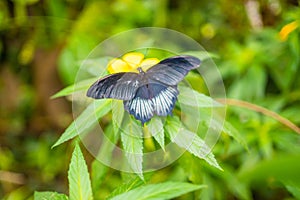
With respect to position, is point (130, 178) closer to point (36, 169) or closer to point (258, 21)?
point (36, 169)

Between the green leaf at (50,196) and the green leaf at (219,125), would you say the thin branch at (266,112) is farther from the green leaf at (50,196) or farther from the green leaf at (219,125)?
the green leaf at (50,196)

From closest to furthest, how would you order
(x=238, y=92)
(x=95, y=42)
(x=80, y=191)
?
1. (x=80, y=191)
2. (x=238, y=92)
3. (x=95, y=42)

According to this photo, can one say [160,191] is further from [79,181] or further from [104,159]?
[104,159]

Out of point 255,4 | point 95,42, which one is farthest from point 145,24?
point 255,4

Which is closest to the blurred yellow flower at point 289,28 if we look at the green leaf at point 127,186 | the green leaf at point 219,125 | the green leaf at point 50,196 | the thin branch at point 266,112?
the thin branch at point 266,112

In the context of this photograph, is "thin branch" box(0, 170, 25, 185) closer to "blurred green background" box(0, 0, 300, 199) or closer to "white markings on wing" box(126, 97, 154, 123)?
"blurred green background" box(0, 0, 300, 199)
